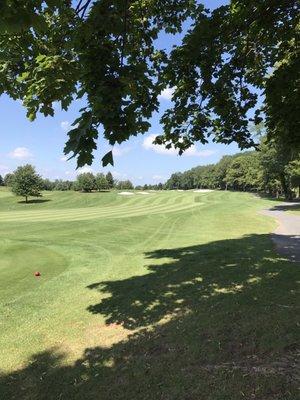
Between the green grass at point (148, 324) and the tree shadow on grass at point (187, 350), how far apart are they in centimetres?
2

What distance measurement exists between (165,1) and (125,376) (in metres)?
9.40

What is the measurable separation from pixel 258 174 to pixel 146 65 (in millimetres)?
65535

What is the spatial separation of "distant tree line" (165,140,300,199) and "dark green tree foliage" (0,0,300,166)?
203cm

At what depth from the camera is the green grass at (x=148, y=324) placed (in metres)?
5.67

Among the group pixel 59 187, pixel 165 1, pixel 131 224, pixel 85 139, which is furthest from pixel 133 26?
pixel 59 187

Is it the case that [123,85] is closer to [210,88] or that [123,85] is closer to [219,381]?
[219,381]

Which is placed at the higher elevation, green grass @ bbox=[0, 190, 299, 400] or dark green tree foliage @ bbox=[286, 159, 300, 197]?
dark green tree foliage @ bbox=[286, 159, 300, 197]

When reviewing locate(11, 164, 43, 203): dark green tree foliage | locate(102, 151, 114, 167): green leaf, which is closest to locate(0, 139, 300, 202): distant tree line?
locate(11, 164, 43, 203): dark green tree foliage

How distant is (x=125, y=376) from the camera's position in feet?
19.4

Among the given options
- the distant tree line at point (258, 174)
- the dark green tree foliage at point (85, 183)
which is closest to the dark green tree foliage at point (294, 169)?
the distant tree line at point (258, 174)

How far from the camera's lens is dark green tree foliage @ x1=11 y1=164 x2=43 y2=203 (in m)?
64.1

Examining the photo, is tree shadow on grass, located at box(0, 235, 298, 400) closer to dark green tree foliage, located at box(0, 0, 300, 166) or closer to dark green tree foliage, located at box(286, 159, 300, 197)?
dark green tree foliage, located at box(0, 0, 300, 166)

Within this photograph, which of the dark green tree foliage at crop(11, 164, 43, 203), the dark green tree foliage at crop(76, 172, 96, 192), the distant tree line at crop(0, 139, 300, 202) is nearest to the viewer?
the distant tree line at crop(0, 139, 300, 202)

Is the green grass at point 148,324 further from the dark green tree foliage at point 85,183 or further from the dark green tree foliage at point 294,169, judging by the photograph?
the dark green tree foliage at point 85,183
